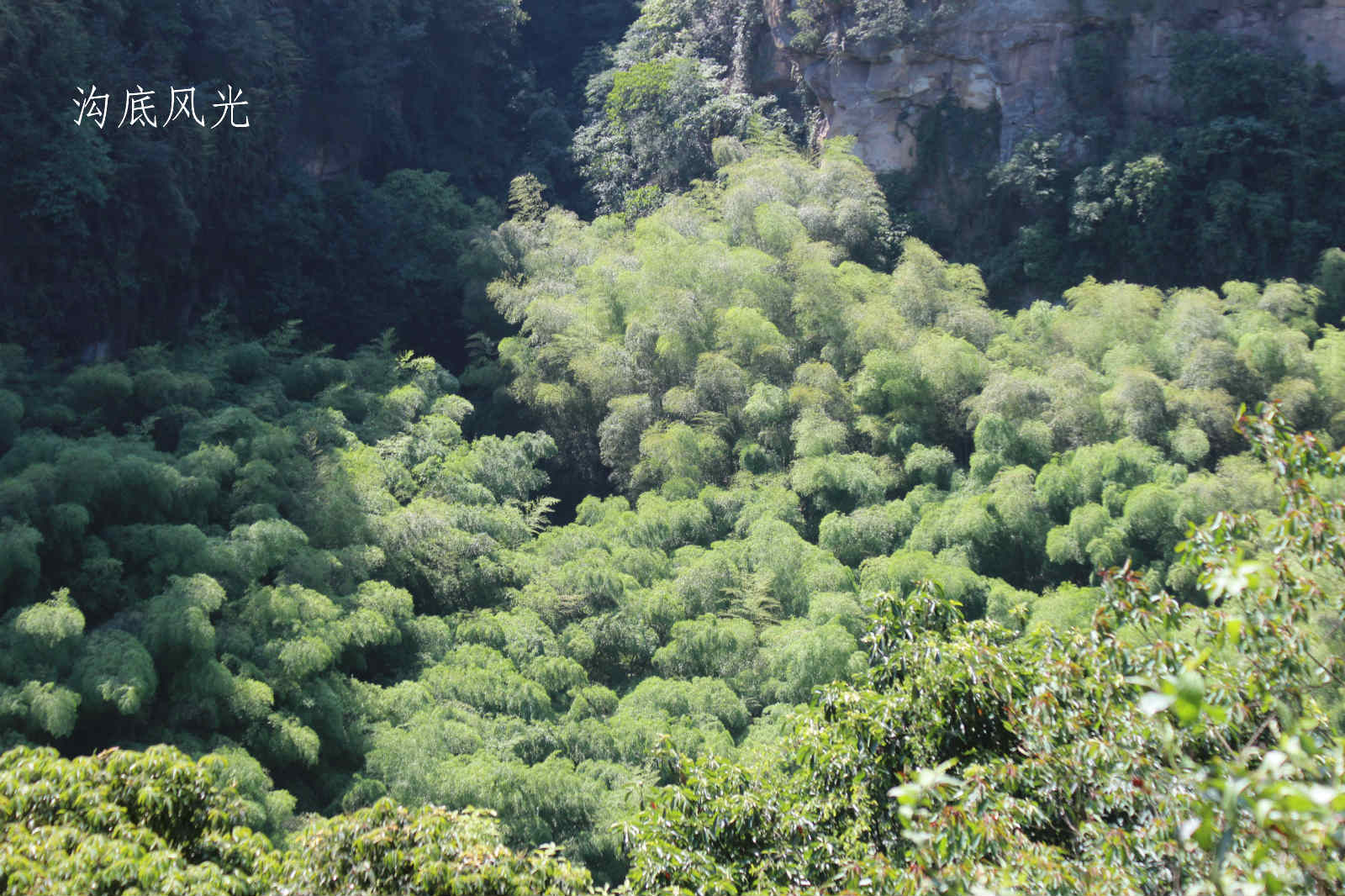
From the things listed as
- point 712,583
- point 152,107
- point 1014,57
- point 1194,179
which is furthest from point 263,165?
point 1194,179

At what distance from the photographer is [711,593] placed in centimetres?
859

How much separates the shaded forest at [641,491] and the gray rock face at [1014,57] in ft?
2.00

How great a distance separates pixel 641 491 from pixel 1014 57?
9383 mm

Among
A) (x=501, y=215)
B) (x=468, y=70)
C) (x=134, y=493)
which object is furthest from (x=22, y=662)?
(x=468, y=70)

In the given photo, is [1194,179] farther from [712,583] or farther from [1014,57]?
[712,583]

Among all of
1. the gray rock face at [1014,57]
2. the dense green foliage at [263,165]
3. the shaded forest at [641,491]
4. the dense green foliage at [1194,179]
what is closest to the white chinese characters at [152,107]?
the dense green foliage at [263,165]

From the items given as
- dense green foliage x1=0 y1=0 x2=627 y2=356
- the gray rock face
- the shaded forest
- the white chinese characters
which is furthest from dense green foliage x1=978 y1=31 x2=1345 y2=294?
the white chinese characters

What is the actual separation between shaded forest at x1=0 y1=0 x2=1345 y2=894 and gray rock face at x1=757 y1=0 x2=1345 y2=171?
0.61m

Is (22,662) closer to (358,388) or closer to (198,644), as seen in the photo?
(198,644)

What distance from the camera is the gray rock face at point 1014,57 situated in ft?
45.1

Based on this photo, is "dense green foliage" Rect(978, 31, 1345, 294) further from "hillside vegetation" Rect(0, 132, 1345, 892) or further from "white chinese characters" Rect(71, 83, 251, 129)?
"white chinese characters" Rect(71, 83, 251, 129)

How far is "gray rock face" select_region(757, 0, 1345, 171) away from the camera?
1375 centimetres

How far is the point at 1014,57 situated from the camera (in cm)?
1512

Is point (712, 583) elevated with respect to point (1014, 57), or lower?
lower
